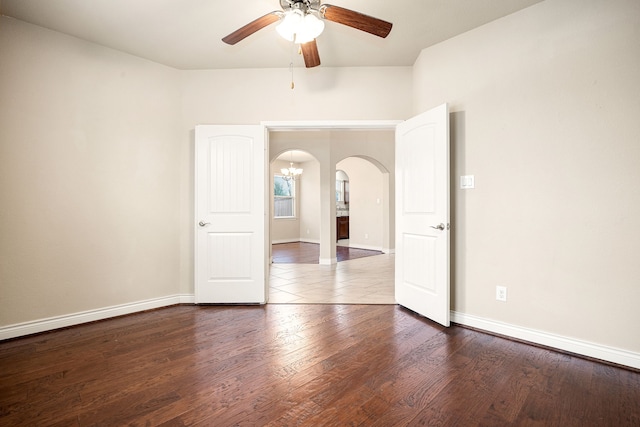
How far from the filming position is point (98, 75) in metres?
3.03

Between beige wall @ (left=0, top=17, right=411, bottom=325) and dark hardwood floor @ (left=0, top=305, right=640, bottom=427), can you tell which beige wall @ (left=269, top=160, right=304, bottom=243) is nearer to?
beige wall @ (left=0, top=17, right=411, bottom=325)

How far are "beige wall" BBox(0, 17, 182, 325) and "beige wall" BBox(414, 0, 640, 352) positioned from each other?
3.09 metres

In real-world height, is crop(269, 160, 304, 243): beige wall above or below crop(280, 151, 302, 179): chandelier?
below

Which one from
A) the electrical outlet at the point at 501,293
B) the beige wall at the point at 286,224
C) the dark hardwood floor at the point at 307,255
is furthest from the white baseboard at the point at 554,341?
the beige wall at the point at 286,224

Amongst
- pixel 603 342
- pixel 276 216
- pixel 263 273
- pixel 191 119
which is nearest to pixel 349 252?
pixel 276 216

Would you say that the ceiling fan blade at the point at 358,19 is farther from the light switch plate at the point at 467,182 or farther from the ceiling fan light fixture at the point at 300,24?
the light switch plate at the point at 467,182

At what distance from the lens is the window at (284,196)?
1038 cm

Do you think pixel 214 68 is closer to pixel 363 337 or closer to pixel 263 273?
pixel 263 273

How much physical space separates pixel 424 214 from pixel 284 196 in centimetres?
786

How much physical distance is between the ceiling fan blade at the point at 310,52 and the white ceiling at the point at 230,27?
41cm

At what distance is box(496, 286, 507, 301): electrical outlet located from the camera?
263 centimetres

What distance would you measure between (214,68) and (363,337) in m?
3.27

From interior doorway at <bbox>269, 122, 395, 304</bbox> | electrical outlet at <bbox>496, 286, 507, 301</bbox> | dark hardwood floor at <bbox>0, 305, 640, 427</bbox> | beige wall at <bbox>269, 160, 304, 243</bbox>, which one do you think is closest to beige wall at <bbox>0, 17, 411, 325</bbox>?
dark hardwood floor at <bbox>0, 305, 640, 427</bbox>

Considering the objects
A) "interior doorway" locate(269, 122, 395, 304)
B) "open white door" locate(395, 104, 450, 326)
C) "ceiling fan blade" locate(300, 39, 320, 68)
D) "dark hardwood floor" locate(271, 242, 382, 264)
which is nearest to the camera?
"ceiling fan blade" locate(300, 39, 320, 68)
